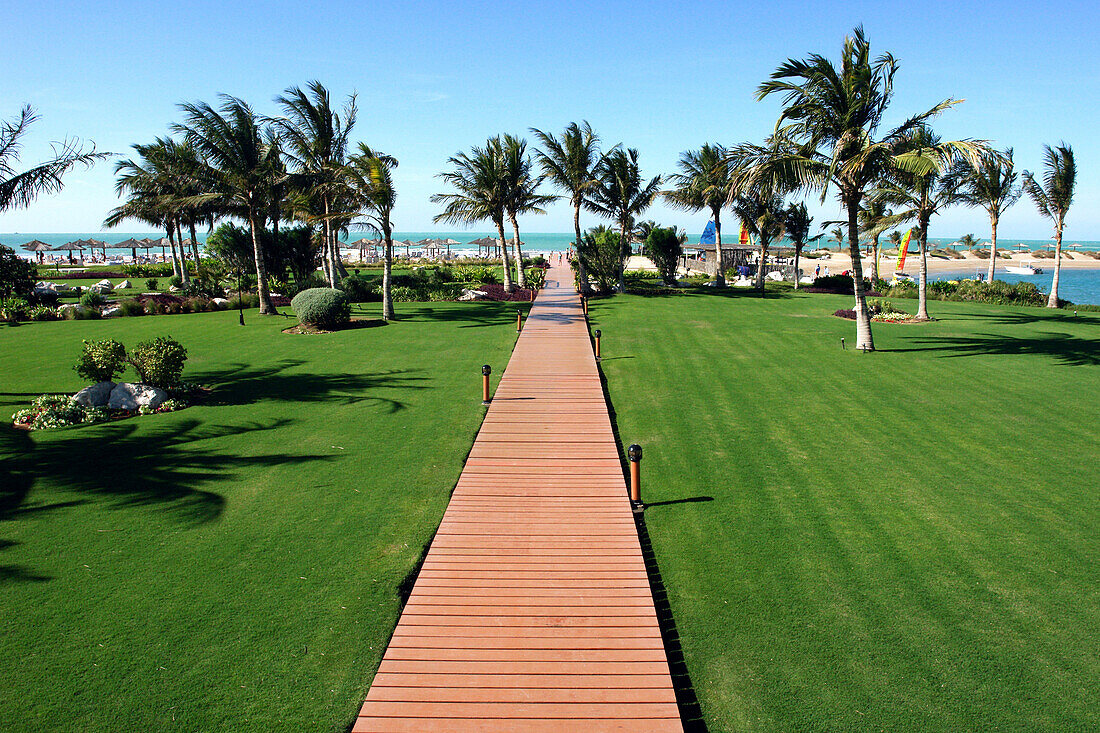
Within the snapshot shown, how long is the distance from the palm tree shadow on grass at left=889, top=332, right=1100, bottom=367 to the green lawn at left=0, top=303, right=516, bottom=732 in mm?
16255

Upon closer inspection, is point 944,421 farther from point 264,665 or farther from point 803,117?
point 264,665

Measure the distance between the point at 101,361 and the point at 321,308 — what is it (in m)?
10.5

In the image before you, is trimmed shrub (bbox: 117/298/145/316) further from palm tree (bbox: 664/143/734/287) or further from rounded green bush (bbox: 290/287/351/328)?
palm tree (bbox: 664/143/734/287)

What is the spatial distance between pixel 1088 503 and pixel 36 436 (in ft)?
59.7

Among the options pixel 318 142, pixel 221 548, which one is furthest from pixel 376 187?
pixel 221 548

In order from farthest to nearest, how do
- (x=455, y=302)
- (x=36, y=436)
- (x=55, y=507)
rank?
1. (x=455, y=302)
2. (x=36, y=436)
3. (x=55, y=507)

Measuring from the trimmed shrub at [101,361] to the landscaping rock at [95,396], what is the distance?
0.89ft

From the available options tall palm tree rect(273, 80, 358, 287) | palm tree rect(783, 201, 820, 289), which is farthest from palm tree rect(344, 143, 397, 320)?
palm tree rect(783, 201, 820, 289)

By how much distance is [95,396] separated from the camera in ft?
43.7

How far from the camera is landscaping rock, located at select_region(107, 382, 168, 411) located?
43.8 feet

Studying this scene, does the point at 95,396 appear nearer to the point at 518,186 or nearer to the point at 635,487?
the point at 635,487

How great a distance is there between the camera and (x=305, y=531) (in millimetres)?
8102

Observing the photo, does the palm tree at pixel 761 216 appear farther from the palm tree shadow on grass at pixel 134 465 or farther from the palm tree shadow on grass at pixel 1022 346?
the palm tree shadow on grass at pixel 134 465

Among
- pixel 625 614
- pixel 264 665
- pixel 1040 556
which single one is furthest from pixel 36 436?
pixel 1040 556
